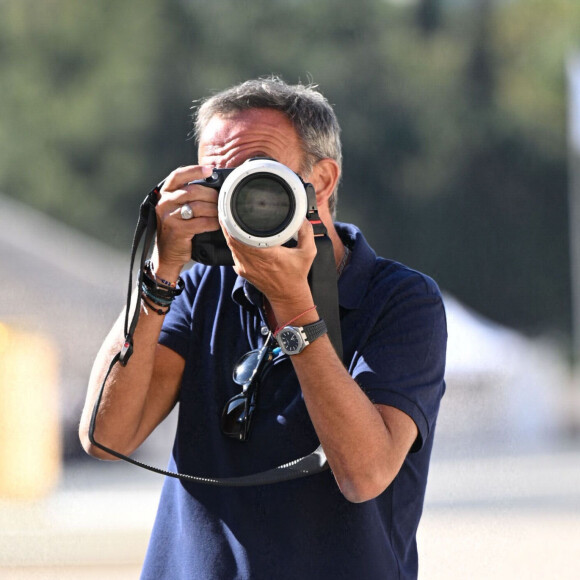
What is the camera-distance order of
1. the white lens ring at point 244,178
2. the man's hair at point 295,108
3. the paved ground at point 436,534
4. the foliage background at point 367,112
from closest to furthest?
the white lens ring at point 244,178
the man's hair at point 295,108
the paved ground at point 436,534
the foliage background at point 367,112

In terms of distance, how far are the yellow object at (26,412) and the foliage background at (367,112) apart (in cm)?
1278

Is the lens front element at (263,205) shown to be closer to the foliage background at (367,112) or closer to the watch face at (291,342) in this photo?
the watch face at (291,342)

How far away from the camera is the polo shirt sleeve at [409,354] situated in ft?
5.43

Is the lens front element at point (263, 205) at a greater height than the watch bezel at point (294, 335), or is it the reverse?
the lens front element at point (263, 205)

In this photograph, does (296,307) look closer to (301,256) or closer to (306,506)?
(301,256)

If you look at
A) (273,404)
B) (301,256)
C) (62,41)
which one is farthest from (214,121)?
(62,41)

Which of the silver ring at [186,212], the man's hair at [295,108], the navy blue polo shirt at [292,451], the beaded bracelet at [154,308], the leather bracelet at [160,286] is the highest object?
the man's hair at [295,108]

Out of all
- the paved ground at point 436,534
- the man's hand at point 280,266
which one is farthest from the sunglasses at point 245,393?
the paved ground at point 436,534

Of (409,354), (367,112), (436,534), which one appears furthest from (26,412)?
(367,112)

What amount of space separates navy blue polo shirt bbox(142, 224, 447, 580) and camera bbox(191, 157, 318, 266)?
0.22m

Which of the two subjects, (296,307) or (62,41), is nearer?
(296,307)

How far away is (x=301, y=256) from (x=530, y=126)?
19.8m

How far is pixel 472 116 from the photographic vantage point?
20.8 metres

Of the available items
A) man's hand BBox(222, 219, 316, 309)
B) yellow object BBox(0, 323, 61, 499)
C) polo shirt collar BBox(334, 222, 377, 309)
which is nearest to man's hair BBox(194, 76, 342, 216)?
polo shirt collar BBox(334, 222, 377, 309)
